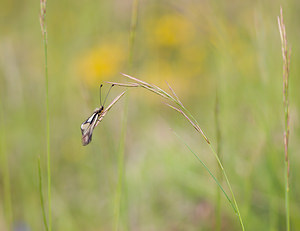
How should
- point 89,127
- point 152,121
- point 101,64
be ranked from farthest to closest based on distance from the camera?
point 101,64
point 152,121
point 89,127

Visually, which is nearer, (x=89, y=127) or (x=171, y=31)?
(x=89, y=127)

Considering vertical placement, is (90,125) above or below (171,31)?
below

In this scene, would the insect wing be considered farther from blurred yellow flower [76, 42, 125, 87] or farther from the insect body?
blurred yellow flower [76, 42, 125, 87]

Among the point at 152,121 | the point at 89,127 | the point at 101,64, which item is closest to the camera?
the point at 89,127

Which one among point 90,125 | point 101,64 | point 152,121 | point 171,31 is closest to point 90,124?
point 90,125

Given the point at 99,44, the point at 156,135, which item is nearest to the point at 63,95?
the point at 99,44

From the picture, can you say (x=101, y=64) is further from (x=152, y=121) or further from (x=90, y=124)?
(x=90, y=124)

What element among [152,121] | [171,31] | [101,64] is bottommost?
[152,121]
